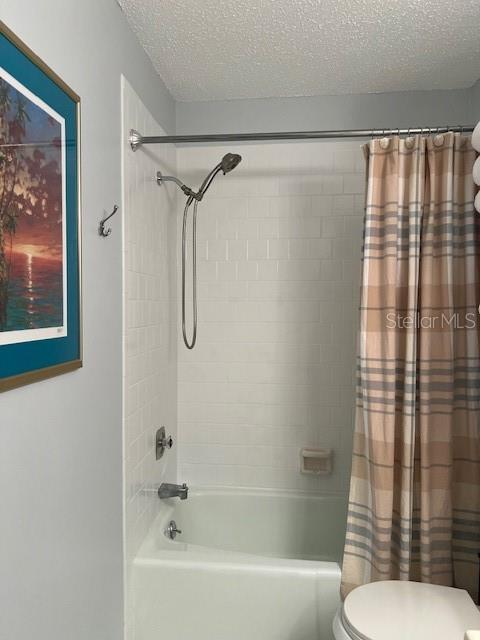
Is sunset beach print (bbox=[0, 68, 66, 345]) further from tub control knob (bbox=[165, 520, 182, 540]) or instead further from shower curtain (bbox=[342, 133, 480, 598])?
tub control knob (bbox=[165, 520, 182, 540])

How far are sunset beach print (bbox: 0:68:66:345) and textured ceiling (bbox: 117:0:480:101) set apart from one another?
0.87 m

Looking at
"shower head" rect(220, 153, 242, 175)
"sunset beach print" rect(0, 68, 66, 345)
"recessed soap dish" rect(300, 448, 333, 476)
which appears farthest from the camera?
"recessed soap dish" rect(300, 448, 333, 476)

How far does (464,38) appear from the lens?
1.98 meters

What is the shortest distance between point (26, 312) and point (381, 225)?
1.32 meters

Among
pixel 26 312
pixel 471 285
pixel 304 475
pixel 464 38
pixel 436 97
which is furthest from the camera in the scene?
pixel 304 475

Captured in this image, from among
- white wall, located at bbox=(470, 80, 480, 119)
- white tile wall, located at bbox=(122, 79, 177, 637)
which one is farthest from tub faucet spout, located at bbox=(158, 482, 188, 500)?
white wall, located at bbox=(470, 80, 480, 119)

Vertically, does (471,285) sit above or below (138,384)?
above

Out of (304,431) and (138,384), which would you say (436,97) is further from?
(138,384)

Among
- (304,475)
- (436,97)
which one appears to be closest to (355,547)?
(304,475)

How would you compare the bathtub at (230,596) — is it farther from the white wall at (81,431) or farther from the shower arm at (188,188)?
the shower arm at (188,188)

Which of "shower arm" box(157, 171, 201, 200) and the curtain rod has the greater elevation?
the curtain rod

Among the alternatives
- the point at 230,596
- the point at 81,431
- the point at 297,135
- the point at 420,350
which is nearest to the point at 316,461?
the point at 230,596

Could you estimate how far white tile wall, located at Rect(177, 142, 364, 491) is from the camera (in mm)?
2580

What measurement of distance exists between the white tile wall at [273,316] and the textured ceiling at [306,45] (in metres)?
0.34
